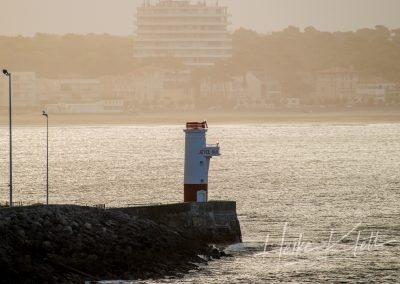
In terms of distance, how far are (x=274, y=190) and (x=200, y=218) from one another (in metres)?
24.1

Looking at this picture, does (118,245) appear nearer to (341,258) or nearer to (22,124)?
(341,258)

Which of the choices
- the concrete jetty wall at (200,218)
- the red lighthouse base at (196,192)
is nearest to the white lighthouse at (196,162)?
the red lighthouse base at (196,192)

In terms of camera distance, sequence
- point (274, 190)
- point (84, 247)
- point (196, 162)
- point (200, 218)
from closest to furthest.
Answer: point (84, 247) < point (200, 218) < point (196, 162) < point (274, 190)

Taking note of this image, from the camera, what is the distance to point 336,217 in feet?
175

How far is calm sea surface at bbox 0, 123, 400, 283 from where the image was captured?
4162cm

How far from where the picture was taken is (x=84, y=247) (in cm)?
3856

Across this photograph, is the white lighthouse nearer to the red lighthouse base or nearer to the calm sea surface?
the red lighthouse base

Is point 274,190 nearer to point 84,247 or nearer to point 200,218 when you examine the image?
point 200,218

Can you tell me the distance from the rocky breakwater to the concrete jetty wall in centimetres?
90

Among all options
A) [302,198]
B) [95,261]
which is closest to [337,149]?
[302,198]

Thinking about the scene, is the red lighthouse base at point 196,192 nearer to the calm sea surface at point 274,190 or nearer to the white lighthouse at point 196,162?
the white lighthouse at point 196,162

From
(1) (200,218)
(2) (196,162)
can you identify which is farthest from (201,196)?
(1) (200,218)

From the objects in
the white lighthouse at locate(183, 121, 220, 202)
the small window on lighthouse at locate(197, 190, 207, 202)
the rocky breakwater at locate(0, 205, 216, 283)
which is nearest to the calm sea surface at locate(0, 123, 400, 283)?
the rocky breakwater at locate(0, 205, 216, 283)

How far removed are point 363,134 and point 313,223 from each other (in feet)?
335
